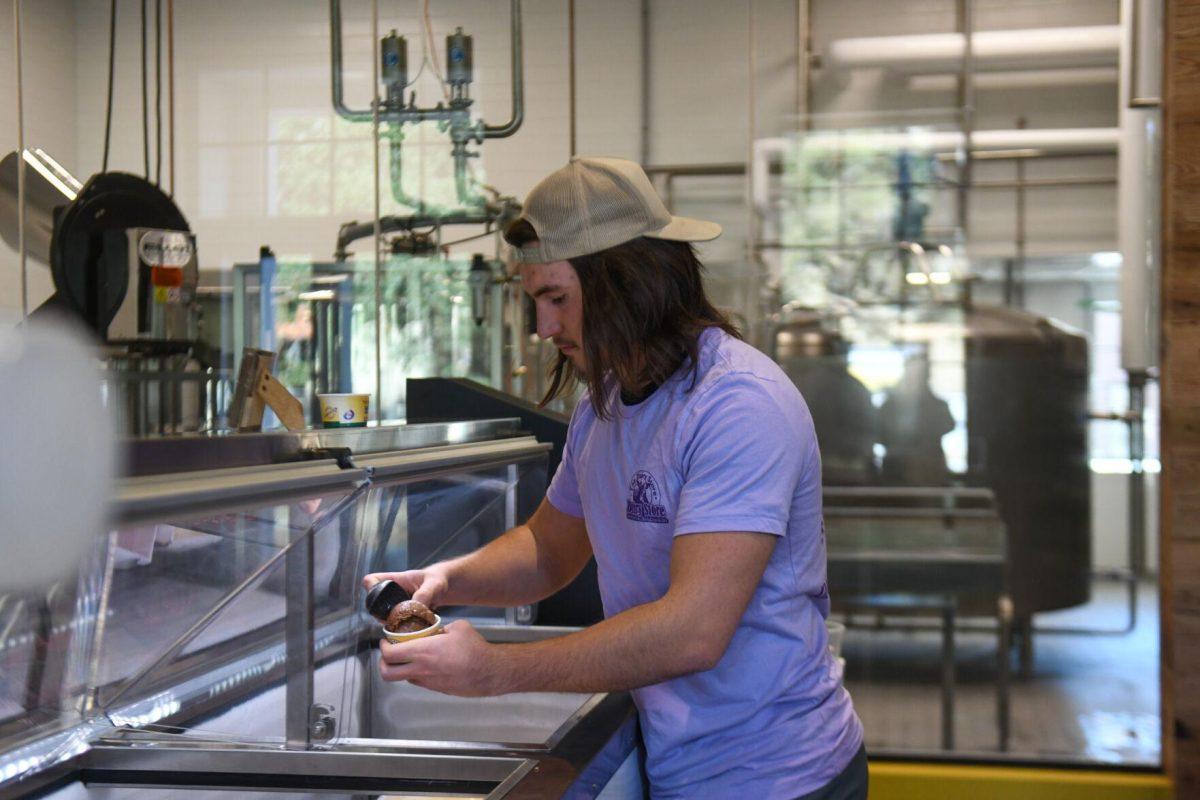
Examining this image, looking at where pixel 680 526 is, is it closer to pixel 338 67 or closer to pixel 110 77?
pixel 110 77

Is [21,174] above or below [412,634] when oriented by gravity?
above

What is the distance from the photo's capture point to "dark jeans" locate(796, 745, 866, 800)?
144 centimetres

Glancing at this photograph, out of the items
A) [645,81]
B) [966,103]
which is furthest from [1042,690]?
[645,81]

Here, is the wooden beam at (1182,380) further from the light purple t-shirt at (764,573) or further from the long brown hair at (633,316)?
the long brown hair at (633,316)

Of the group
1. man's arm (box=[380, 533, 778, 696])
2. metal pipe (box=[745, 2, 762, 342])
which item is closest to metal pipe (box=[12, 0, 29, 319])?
man's arm (box=[380, 533, 778, 696])

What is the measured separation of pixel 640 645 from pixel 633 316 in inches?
14.8

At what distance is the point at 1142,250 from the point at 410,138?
2.19 meters

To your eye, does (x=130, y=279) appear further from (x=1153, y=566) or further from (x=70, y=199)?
(x=1153, y=566)

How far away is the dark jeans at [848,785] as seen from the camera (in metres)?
1.44

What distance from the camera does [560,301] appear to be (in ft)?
4.73

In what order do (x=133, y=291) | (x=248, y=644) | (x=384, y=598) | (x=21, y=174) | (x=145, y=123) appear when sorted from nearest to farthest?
(x=384, y=598) → (x=248, y=644) → (x=133, y=291) → (x=21, y=174) → (x=145, y=123)

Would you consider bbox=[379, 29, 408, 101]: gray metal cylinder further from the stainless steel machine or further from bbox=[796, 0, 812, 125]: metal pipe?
the stainless steel machine

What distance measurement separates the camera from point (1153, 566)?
3.57 metres

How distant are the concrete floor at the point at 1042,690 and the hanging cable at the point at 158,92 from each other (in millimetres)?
2419
